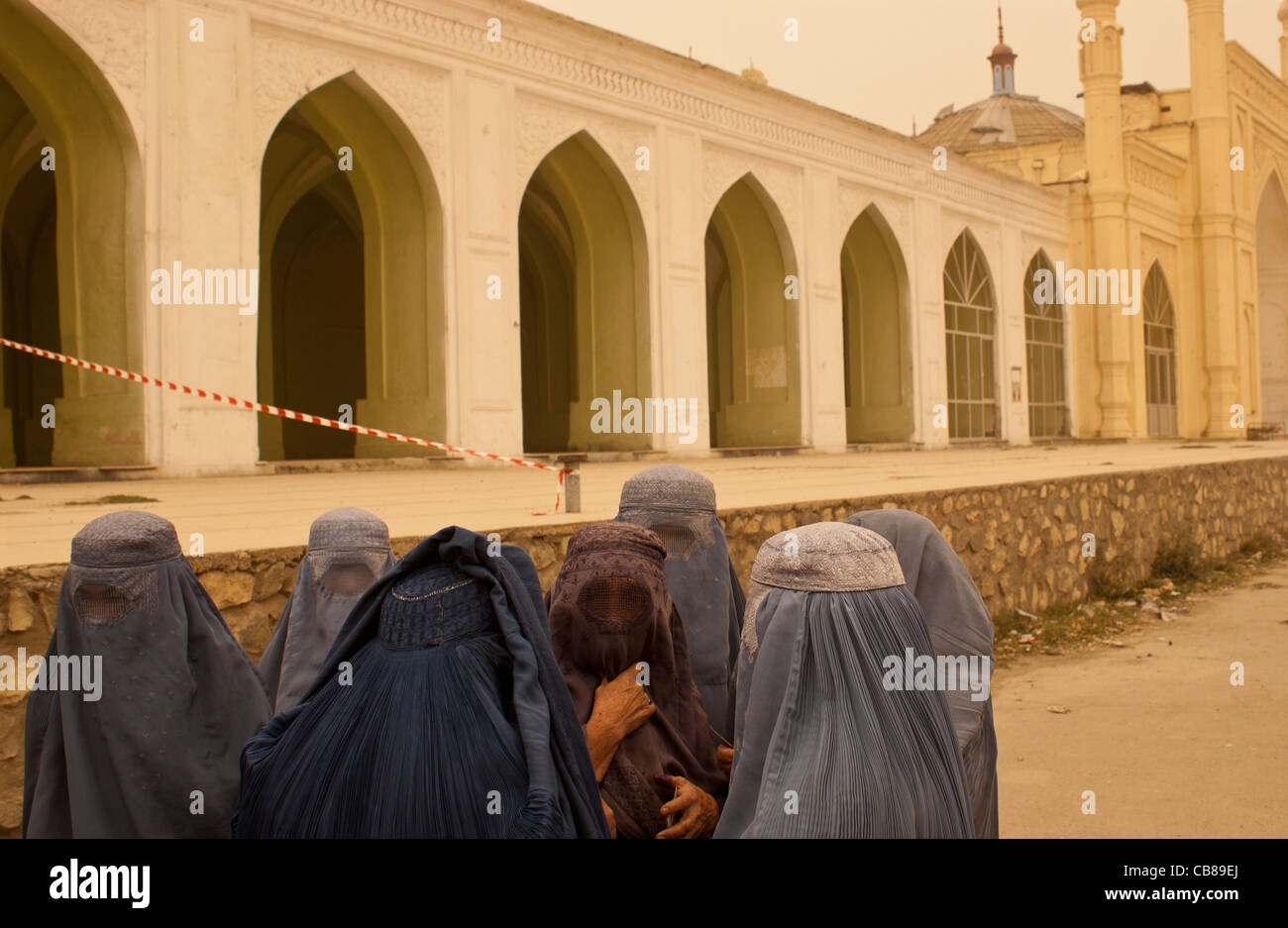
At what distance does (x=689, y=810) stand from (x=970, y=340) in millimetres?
17474

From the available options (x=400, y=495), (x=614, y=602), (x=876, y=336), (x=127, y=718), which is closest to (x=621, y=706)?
(x=614, y=602)

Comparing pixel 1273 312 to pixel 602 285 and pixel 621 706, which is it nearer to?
pixel 602 285

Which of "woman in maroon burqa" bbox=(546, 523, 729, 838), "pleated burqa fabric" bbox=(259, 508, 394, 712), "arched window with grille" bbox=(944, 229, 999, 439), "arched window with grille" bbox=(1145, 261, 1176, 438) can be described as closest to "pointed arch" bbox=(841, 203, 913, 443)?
"arched window with grille" bbox=(944, 229, 999, 439)

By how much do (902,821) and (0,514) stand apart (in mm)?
4976

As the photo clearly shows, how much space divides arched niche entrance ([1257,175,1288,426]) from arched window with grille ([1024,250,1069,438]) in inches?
375

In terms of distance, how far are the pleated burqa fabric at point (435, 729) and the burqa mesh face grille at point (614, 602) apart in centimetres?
37

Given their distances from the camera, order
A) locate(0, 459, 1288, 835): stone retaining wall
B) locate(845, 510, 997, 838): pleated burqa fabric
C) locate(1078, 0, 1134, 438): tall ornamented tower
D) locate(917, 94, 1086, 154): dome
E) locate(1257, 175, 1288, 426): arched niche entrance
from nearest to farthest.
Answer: locate(845, 510, 997, 838): pleated burqa fabric
locate(0, 459, 1288, 835): stone retaining wall
locate(1078, 0, 1134, 438): tall ornamented tower
locate(1257, 175, 1288, 426): arched niche entrance
locate(917, 94, 1086, 154): dome

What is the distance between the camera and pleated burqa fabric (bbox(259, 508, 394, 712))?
112 inches

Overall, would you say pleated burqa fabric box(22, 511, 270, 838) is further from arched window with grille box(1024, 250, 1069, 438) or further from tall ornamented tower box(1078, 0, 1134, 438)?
tall ornamented tower box(1078, 0, 1134, 438)

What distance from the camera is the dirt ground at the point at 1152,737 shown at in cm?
391

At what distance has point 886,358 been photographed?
1739 cm

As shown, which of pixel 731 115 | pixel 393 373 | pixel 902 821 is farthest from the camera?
A: pixel 731 115
